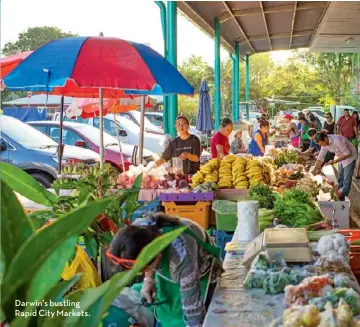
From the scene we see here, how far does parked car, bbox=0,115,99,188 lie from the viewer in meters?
10.0

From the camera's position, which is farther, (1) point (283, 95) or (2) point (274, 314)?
(1) point (283, 95)

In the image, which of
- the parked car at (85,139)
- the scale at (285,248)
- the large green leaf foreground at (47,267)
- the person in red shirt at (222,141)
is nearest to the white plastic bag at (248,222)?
the scale at (285,248)

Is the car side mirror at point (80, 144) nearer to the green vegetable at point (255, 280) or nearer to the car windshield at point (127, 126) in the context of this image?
the car windshield at point (127, 126)

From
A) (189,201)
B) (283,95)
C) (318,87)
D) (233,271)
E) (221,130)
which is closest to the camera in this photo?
(233,271)

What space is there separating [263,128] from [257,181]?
18.9 ft

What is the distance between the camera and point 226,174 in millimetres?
6398

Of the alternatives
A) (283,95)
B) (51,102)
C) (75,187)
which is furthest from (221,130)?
(283,95)

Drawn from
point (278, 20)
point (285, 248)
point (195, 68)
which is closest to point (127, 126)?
point (278, 20)

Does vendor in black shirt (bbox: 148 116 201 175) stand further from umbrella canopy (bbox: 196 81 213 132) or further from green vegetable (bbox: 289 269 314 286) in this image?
umbrella canopy (bbox: 196 81 213 132)

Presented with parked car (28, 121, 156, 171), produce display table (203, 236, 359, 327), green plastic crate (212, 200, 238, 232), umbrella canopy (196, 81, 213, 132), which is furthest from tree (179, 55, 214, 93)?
produce display table (203, 236, 359, 327)

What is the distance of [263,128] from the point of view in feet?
38.9

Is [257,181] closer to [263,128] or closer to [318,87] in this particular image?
[263,128]

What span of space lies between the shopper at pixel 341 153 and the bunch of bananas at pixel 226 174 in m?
3.03

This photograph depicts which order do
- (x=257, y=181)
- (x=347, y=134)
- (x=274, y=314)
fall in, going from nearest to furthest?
(x=274, y=314) → (x=257, y=181) → (x=347, y=134)
